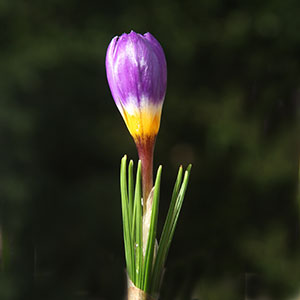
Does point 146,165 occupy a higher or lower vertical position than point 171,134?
higher

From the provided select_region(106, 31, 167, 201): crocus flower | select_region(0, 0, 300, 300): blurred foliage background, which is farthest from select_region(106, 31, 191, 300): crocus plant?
select_region(0, 0, 300, 300): blurred foliage background

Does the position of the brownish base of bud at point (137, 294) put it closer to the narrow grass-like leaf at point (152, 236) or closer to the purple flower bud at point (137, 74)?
the narrow grass-like leaf at point (152, 236)

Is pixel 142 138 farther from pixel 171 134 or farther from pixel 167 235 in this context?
pixel 171 134

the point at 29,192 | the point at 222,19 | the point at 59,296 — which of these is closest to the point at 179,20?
the point at 222,19

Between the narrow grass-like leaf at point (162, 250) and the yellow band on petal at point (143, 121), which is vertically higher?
the yellow band on petal at point (143, 121)

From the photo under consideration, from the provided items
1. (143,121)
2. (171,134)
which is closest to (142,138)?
(143,121)

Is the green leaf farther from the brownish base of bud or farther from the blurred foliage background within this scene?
the blurred foliage background

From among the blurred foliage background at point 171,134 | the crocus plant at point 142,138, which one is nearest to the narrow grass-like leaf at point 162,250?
the crocus plant at point 142,138

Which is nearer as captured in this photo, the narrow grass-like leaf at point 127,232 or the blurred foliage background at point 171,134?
the narrow grass-like leaf at point 127,232
